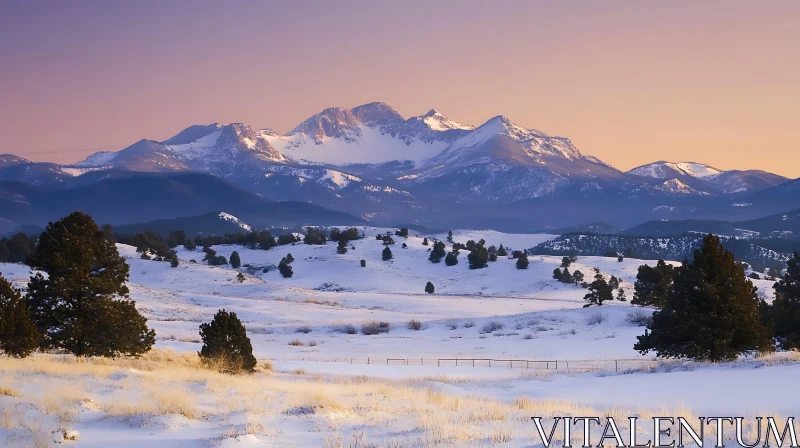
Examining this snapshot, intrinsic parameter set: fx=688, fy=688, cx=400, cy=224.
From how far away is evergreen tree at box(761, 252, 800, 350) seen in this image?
128 ft

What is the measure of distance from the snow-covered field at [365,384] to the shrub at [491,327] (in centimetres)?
68

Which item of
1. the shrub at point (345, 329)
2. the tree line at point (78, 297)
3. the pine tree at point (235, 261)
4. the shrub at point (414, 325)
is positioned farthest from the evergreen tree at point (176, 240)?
the tree line at point (78, 297)

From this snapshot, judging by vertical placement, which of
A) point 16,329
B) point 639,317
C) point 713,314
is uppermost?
point 16,329

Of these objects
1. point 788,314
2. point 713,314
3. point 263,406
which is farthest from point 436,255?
point 263,406

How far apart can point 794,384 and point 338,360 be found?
29364mm

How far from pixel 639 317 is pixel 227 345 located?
44.0m

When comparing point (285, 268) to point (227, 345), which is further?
point (285, 268)

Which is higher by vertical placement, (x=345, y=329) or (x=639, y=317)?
(x=639, y=317)

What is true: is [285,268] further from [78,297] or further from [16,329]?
[16,329]

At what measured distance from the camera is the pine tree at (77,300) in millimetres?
24656

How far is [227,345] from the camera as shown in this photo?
91.8 feet


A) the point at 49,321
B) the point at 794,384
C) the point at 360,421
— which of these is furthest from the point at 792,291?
the point at 49,321

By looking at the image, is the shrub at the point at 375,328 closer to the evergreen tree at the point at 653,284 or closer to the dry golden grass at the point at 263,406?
the evergreen tree at the point at 653,284

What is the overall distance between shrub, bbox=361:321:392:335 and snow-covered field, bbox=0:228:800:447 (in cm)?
121
